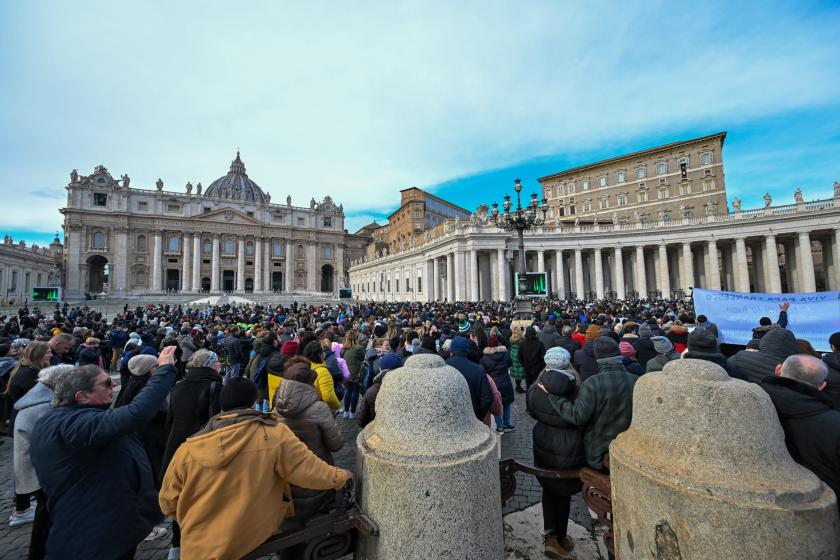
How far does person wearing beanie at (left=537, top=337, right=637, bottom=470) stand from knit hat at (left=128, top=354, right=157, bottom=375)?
3.65 meters

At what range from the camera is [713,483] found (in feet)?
5.33

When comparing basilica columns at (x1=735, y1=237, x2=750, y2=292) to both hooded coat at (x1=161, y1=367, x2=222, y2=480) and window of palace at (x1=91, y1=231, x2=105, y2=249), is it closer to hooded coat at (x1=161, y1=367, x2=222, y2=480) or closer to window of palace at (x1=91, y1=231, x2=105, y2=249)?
hooded coat at (x1=161, y1=367, x2=222, y2=480)

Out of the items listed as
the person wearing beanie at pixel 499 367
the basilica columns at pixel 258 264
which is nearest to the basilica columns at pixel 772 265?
the person wearing beanie at pixel 499 367

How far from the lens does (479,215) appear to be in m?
36.1

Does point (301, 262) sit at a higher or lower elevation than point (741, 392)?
higher

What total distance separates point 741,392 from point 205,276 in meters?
70.8

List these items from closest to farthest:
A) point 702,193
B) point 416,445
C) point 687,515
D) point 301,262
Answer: point 687,515 → point 416,445 → point 702,193 → point 301,262

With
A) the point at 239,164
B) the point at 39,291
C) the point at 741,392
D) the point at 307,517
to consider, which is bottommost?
the point at 307,517

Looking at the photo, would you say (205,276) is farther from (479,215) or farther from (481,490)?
(481,490)

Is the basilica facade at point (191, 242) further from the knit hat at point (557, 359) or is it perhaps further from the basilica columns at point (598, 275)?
the knit hat at point (557, 359)

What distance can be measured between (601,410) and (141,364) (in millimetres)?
4026

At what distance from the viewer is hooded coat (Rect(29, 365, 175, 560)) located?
215cm

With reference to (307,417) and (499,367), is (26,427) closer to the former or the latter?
(307,417)

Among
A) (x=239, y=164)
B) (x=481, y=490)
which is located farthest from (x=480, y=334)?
(x=239, y=164)
